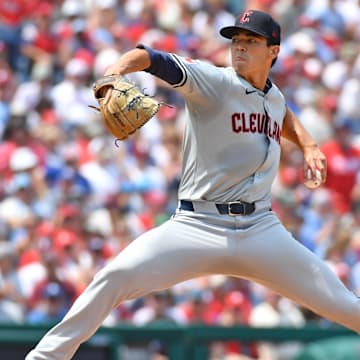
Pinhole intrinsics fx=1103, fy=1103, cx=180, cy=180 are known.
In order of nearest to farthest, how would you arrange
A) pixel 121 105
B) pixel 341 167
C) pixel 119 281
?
pixel 121 105, pixel 119 281, pixel 341 167

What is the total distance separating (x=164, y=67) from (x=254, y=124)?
0.57 meters

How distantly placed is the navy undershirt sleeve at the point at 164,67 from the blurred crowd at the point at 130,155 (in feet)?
9.37

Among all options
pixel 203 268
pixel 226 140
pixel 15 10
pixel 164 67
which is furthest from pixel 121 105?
pixel 15 10

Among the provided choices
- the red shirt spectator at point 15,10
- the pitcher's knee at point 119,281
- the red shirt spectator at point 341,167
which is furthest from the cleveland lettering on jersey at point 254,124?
the red shirt spectator at point 15,10

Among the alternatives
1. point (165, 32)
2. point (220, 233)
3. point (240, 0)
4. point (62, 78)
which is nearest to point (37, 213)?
point (62, 78)

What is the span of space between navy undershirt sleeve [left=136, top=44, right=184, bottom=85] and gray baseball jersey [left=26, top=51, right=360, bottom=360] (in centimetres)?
6

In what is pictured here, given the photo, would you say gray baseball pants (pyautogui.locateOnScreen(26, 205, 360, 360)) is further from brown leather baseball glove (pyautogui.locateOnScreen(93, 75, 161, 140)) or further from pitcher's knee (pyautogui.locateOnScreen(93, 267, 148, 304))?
brown leather baseball glove (pyautogui.locateOnScreen(93, 75, 161, 140))

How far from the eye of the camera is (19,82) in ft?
38.3

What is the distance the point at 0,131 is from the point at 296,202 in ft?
10.3

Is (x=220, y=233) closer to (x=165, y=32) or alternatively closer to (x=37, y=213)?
(x=37, y=213)

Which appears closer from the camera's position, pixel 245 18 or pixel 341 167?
pixel 245 18

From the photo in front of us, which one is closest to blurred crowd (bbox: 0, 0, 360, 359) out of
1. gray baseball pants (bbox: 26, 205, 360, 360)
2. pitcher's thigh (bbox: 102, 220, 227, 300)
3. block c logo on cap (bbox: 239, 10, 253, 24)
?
gray baseball pants (bbox: 26, 205, 360, 360)

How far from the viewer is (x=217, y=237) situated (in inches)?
199

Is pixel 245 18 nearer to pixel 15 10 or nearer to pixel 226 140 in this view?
pixel 226 140
